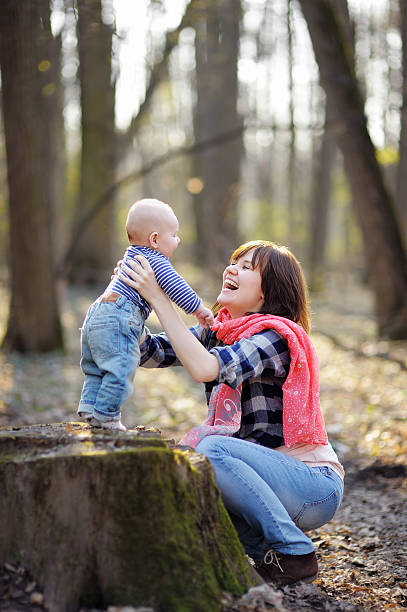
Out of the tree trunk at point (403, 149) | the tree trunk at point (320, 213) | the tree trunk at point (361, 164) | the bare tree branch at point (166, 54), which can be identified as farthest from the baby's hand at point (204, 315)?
the tree trunk at point (320, 213)

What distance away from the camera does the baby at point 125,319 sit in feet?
9.69

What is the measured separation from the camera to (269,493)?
2.73 m

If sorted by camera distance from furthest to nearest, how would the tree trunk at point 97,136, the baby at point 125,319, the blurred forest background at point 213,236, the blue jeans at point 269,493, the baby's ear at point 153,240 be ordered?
1. the tree trunk at point 97,136
2. the blurred forest background at point 213,236
3. the baby's ear at point 153,240
4. the baby at point 125,319
5. the blue jeans at point 269,493

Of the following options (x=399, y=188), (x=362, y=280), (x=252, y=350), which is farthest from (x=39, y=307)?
(x=362, y=280)

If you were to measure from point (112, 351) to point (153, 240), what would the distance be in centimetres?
55

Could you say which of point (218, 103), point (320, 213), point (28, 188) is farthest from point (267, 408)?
point (218, 103)

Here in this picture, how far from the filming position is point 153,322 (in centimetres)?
1246

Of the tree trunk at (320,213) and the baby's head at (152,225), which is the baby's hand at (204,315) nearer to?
the baby's head at (152,225)

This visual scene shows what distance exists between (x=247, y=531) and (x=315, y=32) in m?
8.41

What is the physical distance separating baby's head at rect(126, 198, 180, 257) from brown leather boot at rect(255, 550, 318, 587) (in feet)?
4.68

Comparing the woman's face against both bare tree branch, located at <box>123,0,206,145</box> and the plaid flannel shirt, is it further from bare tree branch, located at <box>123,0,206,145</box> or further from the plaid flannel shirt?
bare tree branch, located at <box>123,0,206,145</box>

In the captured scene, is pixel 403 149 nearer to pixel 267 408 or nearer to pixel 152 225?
pixel 152 225

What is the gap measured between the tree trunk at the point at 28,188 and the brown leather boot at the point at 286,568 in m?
6.18

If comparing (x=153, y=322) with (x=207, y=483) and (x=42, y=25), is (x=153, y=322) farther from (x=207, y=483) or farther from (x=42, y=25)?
(x=207, y=483)
